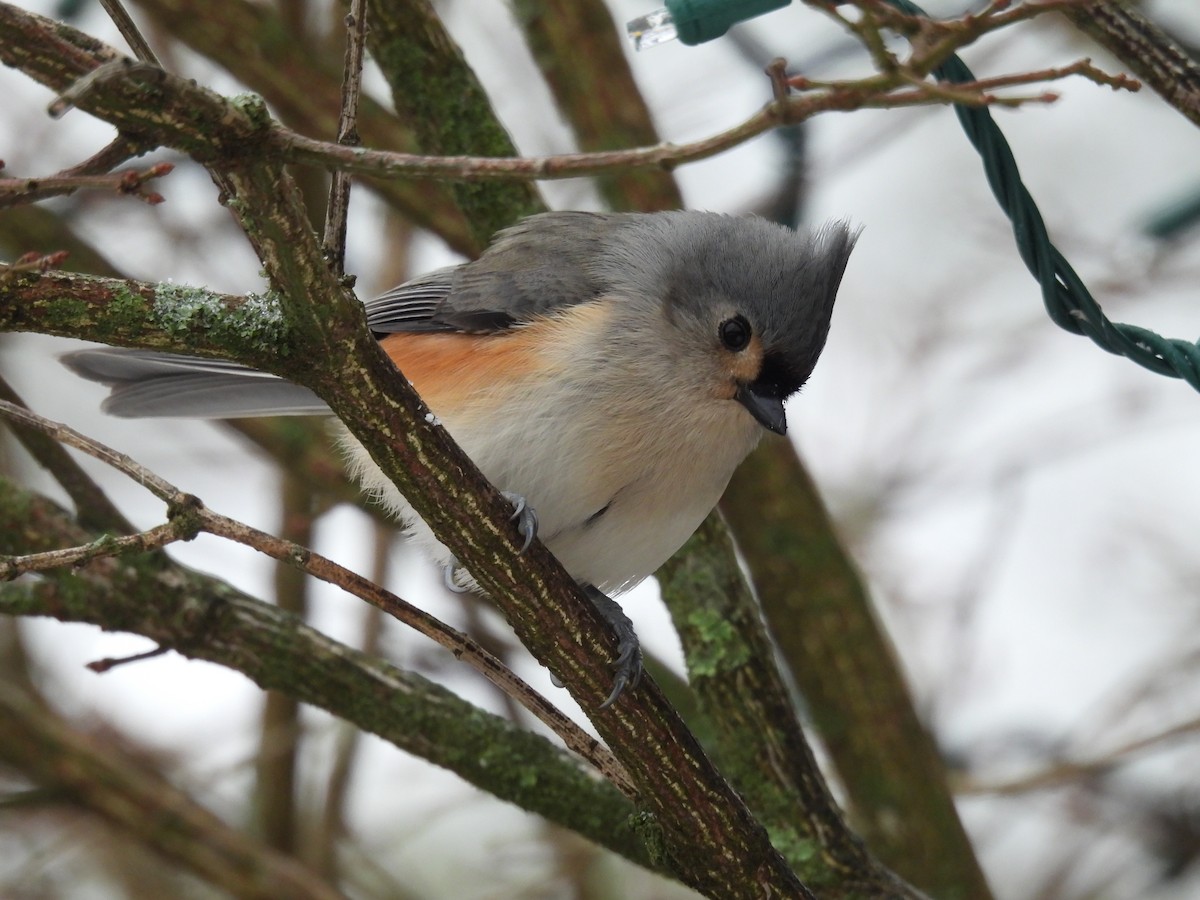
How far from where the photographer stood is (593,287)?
2.73m

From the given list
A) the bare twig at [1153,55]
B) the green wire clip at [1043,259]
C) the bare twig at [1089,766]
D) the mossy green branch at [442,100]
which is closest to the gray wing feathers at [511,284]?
the mossy green branch at [442,100]

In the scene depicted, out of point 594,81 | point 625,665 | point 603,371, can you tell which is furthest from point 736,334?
point 594,81

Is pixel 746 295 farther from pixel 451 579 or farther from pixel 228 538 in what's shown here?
pixel 228 538

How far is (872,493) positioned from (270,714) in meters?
2.43

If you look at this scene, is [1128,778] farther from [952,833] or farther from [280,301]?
[280,301]

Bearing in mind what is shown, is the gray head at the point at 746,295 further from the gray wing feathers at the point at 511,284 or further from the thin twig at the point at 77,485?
the thin twig at the point at 77,485

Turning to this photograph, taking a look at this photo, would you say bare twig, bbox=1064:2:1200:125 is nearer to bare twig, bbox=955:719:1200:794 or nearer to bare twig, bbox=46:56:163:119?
bare twig, bbox=46:56:163:119

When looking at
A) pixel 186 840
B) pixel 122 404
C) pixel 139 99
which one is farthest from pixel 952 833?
pixel 139 99

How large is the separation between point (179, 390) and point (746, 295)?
1269mm

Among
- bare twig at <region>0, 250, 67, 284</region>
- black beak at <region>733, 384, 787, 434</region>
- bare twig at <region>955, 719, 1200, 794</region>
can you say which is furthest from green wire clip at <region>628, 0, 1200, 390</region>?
bare twig at <region>955, 719, 1200, 794</region>

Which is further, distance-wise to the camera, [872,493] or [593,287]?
[872,493]

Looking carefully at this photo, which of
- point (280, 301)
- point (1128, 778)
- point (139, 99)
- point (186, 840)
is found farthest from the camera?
point (1128, 778)

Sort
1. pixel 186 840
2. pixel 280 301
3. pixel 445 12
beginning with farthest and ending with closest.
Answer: pixel 445 12
pixel 186 840
pixel 280 301

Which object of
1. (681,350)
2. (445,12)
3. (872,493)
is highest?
(445,12)
